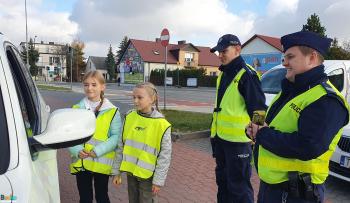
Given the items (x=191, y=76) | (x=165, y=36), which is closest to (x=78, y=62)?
(x=191, y=76)

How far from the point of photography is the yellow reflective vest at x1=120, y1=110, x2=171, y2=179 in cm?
325

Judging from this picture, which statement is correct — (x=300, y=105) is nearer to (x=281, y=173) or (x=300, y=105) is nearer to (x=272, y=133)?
(x=272, y=133)

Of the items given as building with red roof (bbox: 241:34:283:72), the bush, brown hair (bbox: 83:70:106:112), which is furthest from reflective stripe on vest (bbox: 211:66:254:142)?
the bush

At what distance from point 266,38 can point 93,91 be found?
48.1 m

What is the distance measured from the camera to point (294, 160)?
246 cm

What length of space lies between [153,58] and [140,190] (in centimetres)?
6307

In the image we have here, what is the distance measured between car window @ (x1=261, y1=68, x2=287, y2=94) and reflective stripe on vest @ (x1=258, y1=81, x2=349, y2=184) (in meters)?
5.83

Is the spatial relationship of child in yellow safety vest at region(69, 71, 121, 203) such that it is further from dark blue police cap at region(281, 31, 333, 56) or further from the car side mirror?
dark blue police cap at region(281, 31, 333, 56)

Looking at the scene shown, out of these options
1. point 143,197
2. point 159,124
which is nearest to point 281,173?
point 159,124

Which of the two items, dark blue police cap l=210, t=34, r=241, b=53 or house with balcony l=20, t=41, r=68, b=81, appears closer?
dark blue police cap l=210, t=34, r=241, b=53

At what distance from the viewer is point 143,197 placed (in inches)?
133

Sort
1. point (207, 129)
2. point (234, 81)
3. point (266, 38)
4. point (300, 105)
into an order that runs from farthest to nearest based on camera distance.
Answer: point (266, 38) < point (207, 129) < point (234, 81) < point (300, 105)

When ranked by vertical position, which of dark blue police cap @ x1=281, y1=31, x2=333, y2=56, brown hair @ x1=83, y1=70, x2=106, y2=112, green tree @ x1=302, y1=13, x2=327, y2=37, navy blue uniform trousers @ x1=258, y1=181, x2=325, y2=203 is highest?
green tree @ x1=302, y1=13, x2=327, y2=37

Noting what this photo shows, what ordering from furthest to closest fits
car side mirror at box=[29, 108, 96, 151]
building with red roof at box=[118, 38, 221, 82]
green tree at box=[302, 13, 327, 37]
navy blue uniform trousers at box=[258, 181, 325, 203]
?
building with red roof at box=[118, 38, 221, 82]
green tree at box=[302, 13, 327, 37]
navy blue uniform trousers at box=[258, 181, 325, 203]
car side mirror at box=[29, 108, 96, 151]
